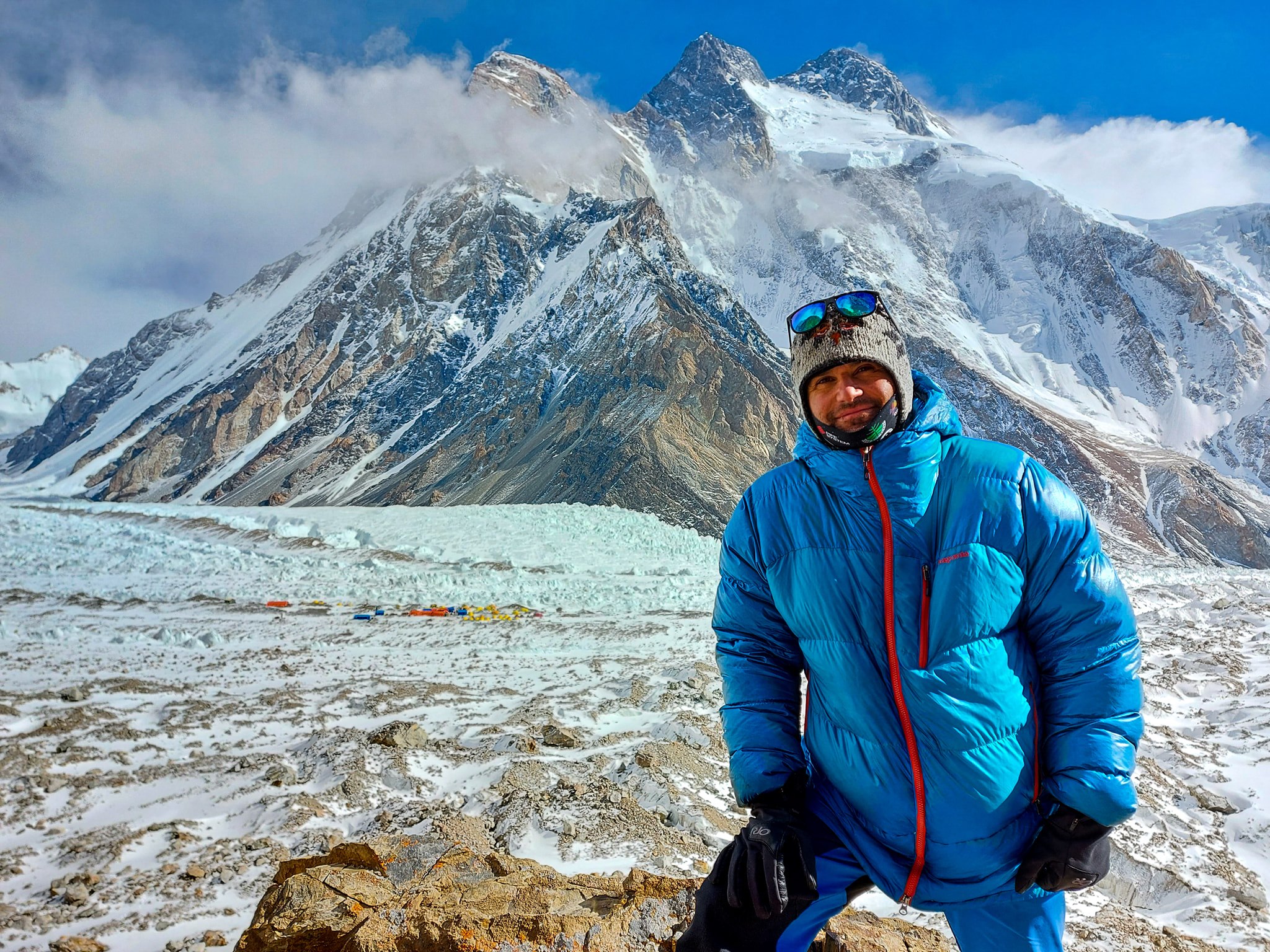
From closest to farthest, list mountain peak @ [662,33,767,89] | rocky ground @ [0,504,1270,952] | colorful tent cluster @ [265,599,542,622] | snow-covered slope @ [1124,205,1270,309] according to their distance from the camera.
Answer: rocky ground @ [0,504,1270,952]
colorful tent cluster @ [265,599,542,622]
snow-covered slope @ [1124,205,1270,309]
mountain peak @ [662,33,767,89]

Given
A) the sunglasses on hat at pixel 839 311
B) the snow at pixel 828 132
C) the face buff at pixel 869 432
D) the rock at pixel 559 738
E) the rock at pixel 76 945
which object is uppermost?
the snow at pixel 828 132

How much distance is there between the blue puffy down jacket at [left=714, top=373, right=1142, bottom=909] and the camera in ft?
6.12

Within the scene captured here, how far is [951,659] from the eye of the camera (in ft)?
6.14

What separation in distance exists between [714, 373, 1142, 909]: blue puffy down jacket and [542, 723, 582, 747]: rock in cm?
451

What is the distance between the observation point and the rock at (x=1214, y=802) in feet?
17.9

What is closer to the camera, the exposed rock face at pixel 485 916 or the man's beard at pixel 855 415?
the man's beard at pixel 855 415

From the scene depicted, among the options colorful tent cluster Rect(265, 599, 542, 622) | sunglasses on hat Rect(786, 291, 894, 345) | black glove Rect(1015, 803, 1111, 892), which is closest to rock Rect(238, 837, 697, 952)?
black glove Rect(1015, 803, 1111, 892)

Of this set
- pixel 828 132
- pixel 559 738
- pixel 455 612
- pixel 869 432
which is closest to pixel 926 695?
pixel 869 432

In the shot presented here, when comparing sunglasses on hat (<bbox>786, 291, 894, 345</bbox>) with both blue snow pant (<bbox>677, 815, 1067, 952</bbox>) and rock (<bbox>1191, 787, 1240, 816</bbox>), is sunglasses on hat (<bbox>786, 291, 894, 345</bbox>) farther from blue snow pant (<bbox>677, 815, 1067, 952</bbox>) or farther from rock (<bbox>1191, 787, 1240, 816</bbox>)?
rock (<bbox>1191, 787, 1240, 816</bbox>)

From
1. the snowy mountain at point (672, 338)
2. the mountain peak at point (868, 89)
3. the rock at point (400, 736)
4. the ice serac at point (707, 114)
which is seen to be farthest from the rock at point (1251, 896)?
the mountain peak at point (868, 89)

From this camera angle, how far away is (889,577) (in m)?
1.95

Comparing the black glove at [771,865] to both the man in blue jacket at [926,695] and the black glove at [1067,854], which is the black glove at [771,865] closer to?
the man in blue jacket at [926,695]

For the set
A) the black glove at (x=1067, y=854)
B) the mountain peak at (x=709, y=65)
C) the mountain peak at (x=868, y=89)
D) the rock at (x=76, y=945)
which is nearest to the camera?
the black glove at (x=1067, y=854)

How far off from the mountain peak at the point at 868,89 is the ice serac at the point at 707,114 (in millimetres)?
22116
